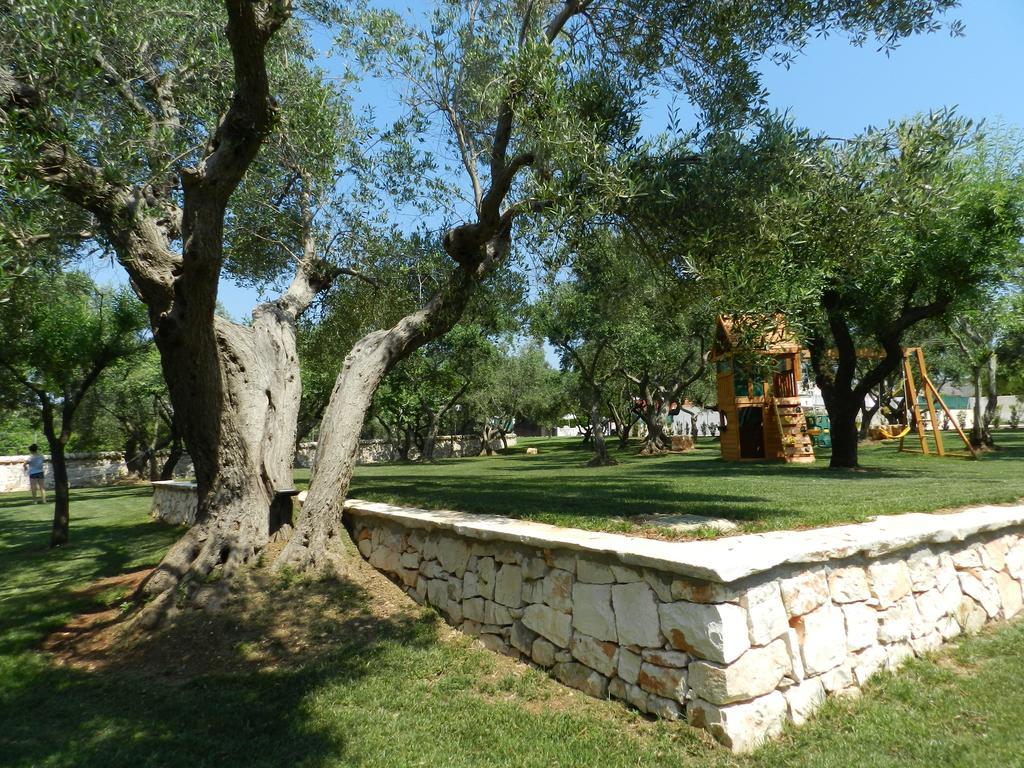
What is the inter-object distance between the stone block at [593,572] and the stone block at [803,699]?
1276mm

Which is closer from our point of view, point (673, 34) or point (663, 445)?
point (673, 34)

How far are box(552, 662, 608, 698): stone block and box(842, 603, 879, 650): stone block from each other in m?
1.69

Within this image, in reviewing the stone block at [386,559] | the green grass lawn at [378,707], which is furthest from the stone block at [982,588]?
the stone block at [386,559]

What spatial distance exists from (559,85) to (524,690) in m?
5.74

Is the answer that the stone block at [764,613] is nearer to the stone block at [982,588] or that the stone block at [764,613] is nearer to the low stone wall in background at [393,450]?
the stone block at [982,588]

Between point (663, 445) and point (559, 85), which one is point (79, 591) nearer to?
point (559, 85)

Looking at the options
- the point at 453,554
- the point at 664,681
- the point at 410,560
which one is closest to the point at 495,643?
the point at 453,554

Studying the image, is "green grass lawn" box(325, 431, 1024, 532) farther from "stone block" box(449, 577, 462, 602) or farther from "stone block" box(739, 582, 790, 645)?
"stone block" box(739, 582, 790, 645)

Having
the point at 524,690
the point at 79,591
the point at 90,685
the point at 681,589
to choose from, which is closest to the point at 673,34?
the point at 681,589

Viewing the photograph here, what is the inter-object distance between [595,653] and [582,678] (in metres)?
0.27

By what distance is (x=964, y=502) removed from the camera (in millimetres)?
6781

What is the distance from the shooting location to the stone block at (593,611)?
4523 millimetres

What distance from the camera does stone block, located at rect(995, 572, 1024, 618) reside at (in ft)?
18.5

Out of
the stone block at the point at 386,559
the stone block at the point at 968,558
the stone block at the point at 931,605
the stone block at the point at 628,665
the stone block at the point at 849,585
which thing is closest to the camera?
the stone block at the point at 628,665
